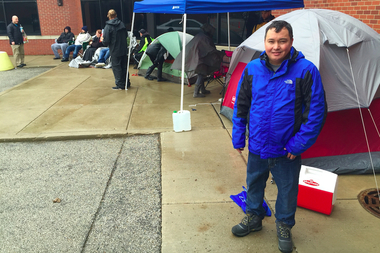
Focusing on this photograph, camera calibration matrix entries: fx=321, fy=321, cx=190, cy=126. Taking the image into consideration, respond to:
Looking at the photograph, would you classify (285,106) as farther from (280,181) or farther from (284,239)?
(284,239)

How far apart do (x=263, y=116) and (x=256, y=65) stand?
429mm

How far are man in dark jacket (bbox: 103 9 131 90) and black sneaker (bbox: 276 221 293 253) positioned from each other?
6.81 metres

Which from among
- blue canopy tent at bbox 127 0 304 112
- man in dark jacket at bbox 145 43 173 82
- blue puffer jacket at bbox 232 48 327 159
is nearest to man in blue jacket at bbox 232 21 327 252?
blue puffer jacket at bbox 232 48 327 159

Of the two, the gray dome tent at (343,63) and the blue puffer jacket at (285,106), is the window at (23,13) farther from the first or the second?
the blue puffer jacket at (285,106)

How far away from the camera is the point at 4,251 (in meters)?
2.91

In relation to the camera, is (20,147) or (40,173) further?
(20,147)

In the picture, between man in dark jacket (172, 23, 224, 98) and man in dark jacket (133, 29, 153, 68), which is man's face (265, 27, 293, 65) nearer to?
man in dark jacket (172, 23, 224, 98)

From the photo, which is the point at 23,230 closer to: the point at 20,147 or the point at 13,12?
the point at 20,147

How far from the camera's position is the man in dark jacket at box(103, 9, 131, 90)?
26.9 feet

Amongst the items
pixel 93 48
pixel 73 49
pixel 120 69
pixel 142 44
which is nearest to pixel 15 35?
pixel 73 49

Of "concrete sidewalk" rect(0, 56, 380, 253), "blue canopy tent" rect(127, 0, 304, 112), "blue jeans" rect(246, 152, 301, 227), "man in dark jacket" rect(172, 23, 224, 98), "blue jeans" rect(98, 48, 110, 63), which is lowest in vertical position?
"concrete sidewalk" rect(0, 56, 380, 253)

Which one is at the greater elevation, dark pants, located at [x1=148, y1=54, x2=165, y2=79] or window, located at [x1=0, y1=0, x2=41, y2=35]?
window, located at [x1=0, y1=0, x2=41, y2=35]

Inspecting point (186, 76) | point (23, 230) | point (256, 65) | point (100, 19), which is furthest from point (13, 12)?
point (256, 65)

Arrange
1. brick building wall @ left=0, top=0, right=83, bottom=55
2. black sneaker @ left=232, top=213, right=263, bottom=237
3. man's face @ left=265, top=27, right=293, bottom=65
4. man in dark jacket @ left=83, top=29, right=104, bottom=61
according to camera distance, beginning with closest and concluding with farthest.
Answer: man's face @ left=265, top=27, right=293, bottom=65, black sneaker @ left=232, top=213, right=263, bottom=237, man in dark jacket @ left=83, top=29, right=104, bottom=61, brick building wall @ left=0, top=0, right=83, bottom=55
